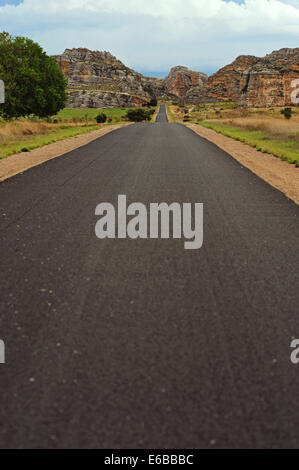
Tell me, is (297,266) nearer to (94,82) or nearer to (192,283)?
(192,283)

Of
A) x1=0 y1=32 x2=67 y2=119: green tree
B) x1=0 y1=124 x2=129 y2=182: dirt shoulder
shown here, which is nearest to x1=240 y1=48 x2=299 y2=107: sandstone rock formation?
x1=0 y1=32 x2=67 y2=119: green tree

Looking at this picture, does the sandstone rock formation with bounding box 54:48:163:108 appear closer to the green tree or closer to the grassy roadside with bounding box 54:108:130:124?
the grassy roadside with bounding box 54:108:130:124

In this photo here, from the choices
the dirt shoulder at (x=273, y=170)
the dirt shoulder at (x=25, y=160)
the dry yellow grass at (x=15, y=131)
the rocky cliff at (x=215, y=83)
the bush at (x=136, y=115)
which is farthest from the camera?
the rocky cliff at (x=215, y=83)

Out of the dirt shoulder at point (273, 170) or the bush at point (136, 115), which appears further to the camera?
the bush at point (136, 115)

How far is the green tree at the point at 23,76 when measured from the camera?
113 ft

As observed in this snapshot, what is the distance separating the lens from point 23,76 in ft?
115

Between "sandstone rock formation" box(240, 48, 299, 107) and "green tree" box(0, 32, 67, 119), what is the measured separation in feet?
210

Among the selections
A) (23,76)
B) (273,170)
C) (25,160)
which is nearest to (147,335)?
(273,170)

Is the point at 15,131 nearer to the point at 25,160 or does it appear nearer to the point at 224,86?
the point at 25,160

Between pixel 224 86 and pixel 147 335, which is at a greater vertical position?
pixel 224 86

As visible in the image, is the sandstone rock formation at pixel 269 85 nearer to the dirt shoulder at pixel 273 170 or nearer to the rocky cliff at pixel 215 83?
the rocky cliff at pixel 215 83

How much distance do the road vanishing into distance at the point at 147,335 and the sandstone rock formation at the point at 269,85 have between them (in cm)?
9287

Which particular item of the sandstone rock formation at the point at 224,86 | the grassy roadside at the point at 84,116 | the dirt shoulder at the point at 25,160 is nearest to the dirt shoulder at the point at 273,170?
the dirt shoulder at the point at 25,160

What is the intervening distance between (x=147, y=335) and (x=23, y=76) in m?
37.8
